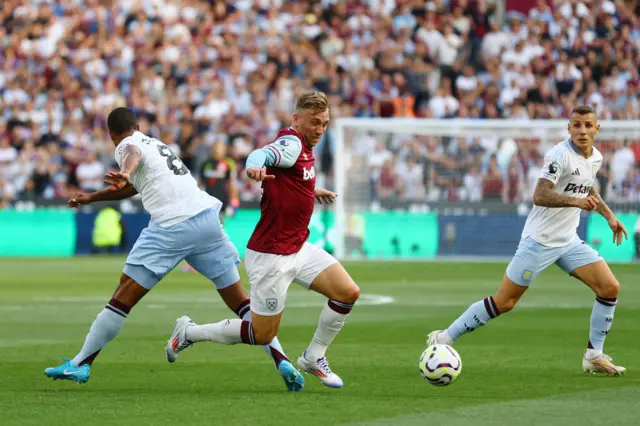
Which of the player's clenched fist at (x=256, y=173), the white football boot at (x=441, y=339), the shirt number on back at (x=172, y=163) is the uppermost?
the player's clenched fist at (x=256, y=173)

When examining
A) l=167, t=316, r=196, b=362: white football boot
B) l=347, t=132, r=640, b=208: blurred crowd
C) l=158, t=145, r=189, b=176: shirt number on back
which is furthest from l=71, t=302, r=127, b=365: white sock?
l=347, t=132, r=640, b=208: blurred crowd

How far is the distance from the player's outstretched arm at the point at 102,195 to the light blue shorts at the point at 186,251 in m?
0.30

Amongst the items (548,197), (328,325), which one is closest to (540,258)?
(548,197)

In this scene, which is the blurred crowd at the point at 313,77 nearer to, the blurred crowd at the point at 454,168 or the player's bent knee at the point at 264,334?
the blurred crowd at the point at 454,168

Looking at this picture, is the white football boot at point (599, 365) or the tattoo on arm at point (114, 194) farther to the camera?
the white football boot at point (599, 365)

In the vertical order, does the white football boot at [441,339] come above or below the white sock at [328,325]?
below

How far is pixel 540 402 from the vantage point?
8547mm

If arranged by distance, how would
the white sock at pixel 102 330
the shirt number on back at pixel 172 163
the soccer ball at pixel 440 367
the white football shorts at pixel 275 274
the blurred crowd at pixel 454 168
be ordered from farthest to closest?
the blurred crowd at pixel 454 168
the shirt number on back at pixel 172 163
the white sock at pixel 102 330
the soccer ball at pixel 440 367
the white football shorts at pixel 275 274

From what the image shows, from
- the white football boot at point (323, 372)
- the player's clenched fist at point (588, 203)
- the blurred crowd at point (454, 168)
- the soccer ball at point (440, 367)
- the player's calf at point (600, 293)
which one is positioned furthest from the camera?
the blurred crowd at point (454, 168)

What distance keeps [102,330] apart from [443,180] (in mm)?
19740

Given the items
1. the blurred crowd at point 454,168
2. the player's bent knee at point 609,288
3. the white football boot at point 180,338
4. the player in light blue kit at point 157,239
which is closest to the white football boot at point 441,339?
the player's bent knee at point 609,288

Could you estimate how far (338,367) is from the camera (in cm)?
1077

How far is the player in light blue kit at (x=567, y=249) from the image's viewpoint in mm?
10555

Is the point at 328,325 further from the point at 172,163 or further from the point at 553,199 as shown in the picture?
the point at 553,199
